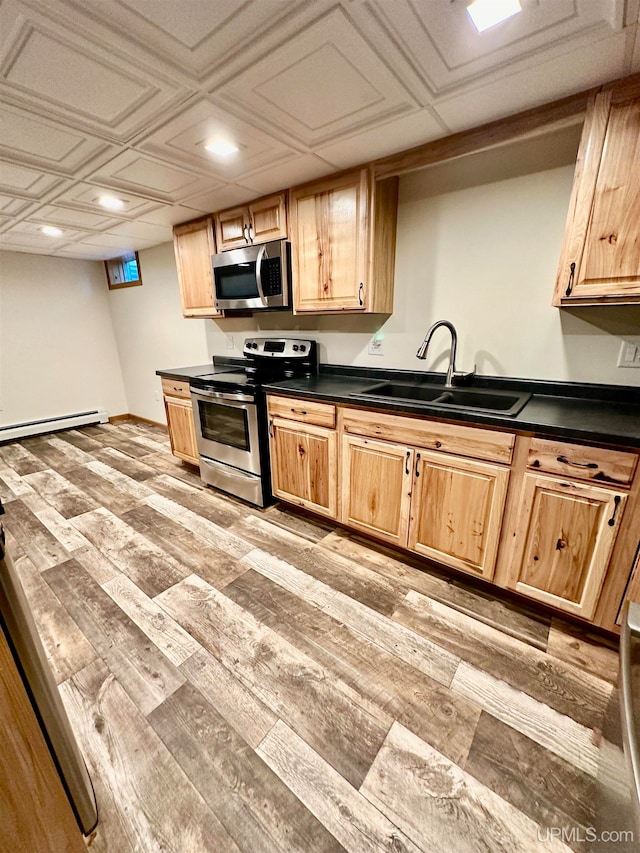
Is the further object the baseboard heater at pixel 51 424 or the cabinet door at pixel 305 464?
the baseboard heater at pixel 51 424

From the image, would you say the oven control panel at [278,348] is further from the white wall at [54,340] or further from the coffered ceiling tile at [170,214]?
the white wall at [54,340]

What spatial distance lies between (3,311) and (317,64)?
468 cm

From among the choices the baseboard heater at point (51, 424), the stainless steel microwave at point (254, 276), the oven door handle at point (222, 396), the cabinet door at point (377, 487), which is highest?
the stainless steel microwave at point (254, 276)

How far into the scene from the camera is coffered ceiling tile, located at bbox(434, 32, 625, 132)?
1.20m

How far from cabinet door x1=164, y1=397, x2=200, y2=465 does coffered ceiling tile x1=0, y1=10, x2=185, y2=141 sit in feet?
6.48

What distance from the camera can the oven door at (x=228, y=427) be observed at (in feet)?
8.39

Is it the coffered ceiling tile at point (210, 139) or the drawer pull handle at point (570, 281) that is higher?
the coffered ceiling tile at point (210, 139)

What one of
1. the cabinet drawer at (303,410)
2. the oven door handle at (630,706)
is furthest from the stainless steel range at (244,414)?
the oven door handle at (630,706)

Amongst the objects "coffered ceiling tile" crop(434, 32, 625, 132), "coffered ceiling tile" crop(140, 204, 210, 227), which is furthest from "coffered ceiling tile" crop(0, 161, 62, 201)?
"coffered ceiling tile" crop(434, 32, 625, 132)

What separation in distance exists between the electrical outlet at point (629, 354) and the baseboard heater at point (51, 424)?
5.68m

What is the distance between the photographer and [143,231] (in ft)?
10.9

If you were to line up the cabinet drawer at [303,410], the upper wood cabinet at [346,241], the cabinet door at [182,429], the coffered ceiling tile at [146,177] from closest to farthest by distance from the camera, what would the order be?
1. the coffered ceiling tile at [146,177]
2. the upper wood cabinet at [346,241]
3. the cabinet drawer at [303,410]
4. the cabinet door at [182,429]

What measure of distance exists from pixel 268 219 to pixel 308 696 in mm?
2800

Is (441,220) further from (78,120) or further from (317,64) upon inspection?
(78,120)
